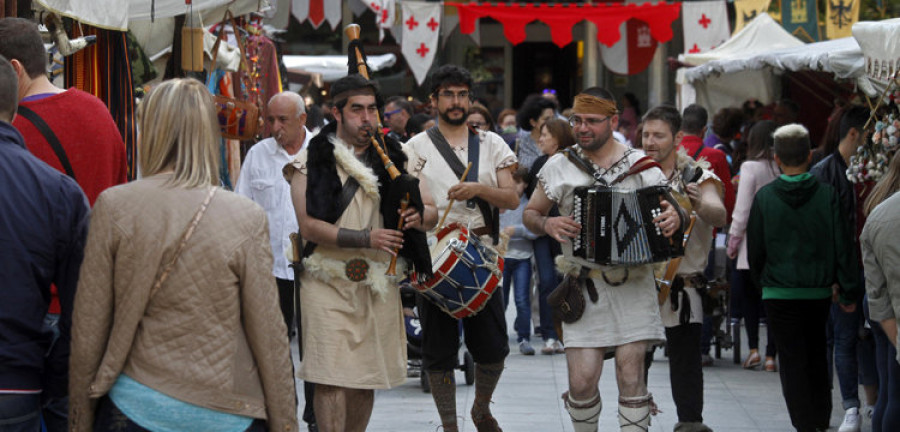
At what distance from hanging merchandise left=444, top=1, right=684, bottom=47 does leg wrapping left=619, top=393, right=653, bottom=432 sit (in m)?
14.2

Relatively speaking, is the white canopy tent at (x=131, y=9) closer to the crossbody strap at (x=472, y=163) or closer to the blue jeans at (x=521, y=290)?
the crossbody strap at (x=472, y=163)

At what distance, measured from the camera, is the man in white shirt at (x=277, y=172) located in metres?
7.79

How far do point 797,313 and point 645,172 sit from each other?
5.66ft

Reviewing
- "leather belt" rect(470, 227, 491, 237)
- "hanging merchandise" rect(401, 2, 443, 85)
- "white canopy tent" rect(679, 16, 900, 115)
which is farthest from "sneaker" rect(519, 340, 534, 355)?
"hanging merchandise" rect(401, 2, 443, 85)

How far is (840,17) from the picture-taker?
616 inches

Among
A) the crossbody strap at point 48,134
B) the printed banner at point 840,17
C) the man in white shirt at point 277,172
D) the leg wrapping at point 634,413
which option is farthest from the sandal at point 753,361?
the crossbody strap at point 48,134

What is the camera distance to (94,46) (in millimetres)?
7008

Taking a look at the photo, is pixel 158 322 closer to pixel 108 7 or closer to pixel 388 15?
pixel 108 7

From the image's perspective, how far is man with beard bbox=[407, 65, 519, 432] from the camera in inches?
265

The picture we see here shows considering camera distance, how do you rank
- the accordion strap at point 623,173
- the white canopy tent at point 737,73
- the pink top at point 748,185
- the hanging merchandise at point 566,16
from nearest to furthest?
the accordion strap at point 623,173
the pink top at point 748,185
the white canopy tent at point 737,73
the hanging merchandise at point 566,16

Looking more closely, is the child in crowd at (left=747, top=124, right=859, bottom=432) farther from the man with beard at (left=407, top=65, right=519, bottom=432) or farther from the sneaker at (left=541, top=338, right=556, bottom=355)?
the sneaker at (left=541, top=338, right=556, bottom=355)

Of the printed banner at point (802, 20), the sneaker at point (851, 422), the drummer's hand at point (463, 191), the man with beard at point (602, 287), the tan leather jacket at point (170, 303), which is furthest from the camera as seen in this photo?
the printed banner at point (802, 20)

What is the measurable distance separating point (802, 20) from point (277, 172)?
10.4 m

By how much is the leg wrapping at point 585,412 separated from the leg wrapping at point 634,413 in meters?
0.13
